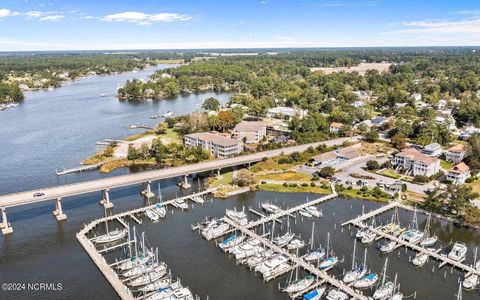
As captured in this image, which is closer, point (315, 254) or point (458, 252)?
point (315, 254)

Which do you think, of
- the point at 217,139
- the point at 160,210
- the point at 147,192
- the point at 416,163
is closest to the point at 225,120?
the point at 217,139

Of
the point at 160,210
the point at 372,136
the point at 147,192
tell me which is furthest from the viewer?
the point at 372,136

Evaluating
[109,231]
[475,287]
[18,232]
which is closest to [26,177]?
[18,232]

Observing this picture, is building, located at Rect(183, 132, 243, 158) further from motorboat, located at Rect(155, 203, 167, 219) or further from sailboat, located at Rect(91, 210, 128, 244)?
sailboat, located at Rect(91, 210, 128, 244)

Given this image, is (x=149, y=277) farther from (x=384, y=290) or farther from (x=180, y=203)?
(x=384, y=290)

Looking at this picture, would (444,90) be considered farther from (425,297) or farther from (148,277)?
(148,277)

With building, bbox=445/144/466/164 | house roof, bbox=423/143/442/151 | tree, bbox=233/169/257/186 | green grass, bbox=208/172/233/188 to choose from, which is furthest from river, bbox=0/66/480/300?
building, bbox=445/144/466/164

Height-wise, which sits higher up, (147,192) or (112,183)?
(112,183)
